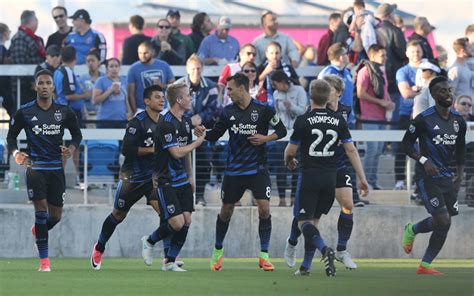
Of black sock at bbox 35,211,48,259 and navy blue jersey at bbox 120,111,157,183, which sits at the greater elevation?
navy blue jersey at bbox 120,111,157,183

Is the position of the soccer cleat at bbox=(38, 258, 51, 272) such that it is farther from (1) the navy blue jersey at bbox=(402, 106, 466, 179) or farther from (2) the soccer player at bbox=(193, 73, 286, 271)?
(1) the navy blue jersey at bbox=(402, 106, 466, 179)

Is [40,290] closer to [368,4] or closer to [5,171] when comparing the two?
[5,171]

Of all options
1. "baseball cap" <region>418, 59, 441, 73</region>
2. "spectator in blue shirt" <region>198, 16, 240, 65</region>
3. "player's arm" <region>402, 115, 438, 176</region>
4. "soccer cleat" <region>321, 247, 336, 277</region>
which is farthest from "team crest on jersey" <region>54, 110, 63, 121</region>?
"spectator in blue shirt" <region>198, 16, 240, 65</region>

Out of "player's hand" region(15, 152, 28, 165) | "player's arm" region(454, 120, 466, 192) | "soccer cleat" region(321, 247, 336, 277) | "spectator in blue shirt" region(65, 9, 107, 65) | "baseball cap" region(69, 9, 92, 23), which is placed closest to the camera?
"soccer cleat" region(321, 247, 336, 277)

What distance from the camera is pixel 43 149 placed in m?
15.6

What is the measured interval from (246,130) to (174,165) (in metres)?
1.00

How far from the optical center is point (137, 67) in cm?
2014

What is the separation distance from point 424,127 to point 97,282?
452cm

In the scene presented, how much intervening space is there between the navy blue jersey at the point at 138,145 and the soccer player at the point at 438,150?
9.96 ft

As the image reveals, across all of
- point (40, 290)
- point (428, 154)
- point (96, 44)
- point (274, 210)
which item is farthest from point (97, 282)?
point (96, 44)

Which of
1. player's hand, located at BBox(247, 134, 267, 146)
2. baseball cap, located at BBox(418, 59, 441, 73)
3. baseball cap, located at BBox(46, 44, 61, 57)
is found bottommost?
player's hand, located at BBox(247, 134, 267, 146)

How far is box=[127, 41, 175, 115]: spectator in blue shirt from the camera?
2005 centimetres

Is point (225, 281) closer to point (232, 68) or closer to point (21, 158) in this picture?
point (21, 158)

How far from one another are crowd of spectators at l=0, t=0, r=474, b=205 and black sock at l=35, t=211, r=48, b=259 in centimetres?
409
